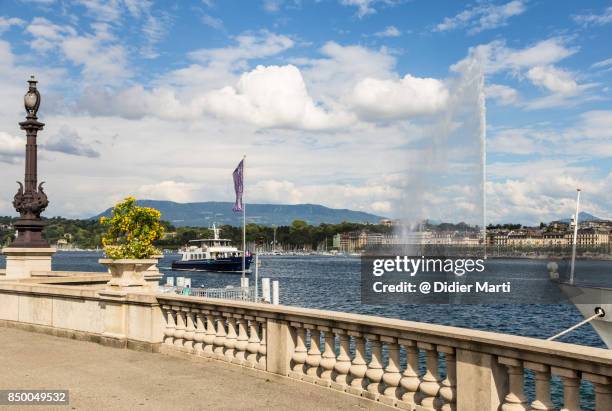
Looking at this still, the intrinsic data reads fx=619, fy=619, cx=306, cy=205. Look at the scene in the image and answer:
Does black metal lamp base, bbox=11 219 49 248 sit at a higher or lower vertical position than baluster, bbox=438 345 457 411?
higher

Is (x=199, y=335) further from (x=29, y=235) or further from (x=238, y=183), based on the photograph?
(x=238, y=183)

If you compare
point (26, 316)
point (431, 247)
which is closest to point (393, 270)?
point (431, 247)

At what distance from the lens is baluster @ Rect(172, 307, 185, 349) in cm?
1171

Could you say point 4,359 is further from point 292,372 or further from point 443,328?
point 443,328

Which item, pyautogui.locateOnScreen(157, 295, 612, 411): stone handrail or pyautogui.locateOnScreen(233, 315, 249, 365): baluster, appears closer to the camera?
pyautogui.locateOnScreen(157, 295, 612, 411): stone handrail

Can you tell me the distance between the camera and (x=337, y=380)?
859cm

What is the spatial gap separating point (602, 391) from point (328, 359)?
4.16m

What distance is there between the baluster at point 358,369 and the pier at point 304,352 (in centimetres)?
2

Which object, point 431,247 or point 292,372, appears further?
point 431,247

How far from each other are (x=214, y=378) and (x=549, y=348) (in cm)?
569

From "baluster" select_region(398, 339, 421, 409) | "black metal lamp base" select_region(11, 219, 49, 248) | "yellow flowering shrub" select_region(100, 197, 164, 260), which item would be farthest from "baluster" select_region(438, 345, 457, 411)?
"black metal lamp base" select_region(11, 219, 49, 248)

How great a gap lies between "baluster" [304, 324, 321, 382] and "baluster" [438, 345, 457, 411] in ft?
7.77

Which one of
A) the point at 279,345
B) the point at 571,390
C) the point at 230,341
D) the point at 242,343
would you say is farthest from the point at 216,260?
the point at 571,390

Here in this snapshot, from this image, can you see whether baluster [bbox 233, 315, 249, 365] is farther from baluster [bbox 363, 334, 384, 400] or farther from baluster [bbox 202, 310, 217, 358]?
baluster [bbox 363, 334, 384, 400]
